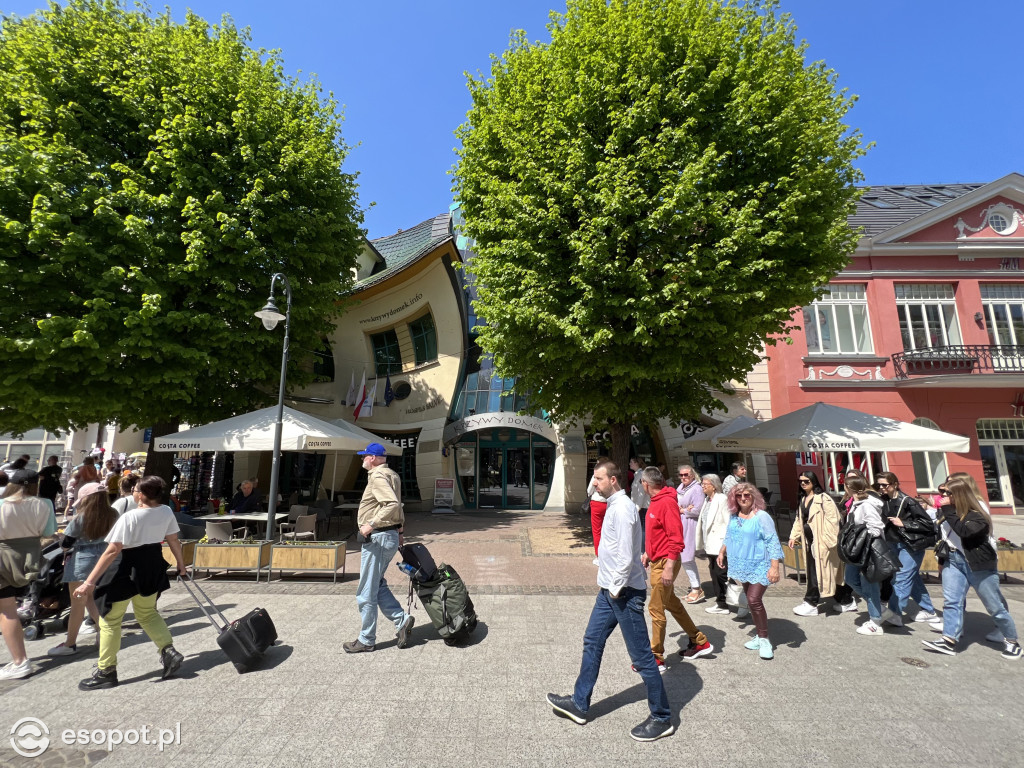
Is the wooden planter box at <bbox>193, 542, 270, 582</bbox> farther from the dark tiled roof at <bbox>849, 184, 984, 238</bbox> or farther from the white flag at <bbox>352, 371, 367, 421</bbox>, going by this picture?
the dark tiled roof at <bbox>849, 184, 984, 238</bbox>

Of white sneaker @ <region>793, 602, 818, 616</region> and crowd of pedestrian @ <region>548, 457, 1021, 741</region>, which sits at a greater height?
crowd of pedestrian @ <region>548, 457, 1021, 741</region>

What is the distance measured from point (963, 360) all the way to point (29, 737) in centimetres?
2146

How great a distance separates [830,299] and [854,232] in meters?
7.38

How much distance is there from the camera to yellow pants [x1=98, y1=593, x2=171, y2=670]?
4.07 meters

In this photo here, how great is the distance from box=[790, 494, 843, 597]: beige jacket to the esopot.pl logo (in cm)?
765

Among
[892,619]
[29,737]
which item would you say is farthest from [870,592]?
[29,737]

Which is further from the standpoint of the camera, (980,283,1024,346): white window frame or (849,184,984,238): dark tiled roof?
(849,184,984,238): dark tiled roof

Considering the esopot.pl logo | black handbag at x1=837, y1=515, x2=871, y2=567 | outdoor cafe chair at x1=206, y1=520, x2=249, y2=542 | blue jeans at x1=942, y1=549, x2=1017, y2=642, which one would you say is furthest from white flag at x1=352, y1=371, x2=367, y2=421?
blue jeans at x1=942, y1=549, x2=1017, y2=642

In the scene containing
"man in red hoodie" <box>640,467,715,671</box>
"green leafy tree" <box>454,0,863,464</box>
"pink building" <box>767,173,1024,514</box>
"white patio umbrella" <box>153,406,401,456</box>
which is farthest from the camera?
"pink building" <box>767,173,1024,514</box>

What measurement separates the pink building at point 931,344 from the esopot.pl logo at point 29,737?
17.1 metres

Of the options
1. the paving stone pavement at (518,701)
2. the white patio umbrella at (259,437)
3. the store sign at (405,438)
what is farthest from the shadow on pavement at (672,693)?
the store sign at (405,438)

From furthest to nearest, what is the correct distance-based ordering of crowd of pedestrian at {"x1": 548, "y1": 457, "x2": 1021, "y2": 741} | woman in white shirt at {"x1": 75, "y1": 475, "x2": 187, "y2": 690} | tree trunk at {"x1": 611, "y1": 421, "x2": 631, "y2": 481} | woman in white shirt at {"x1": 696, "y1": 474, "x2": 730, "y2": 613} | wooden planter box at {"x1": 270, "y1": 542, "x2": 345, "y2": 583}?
tree trunk at {"x1": 611, "y1": 421, "x2": 631, "y2": 481}, wooden planter box at {"x1": 270, "y1": 542, "x2": 345, "y2": 583}, woman in white shirt at {"x1": 696, "y1": 474, "x2": 730, "y2": 613}, woman in white shirt at {"x1": 75, "y1": 475, "x2": 187, "y2": 690}, crowd of pedestrian at {"x1": 548, "y1": 457, "x2": 1021, "y2": 741}

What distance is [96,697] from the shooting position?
3.93 metres

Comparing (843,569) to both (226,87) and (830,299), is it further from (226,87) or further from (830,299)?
(226,87)
